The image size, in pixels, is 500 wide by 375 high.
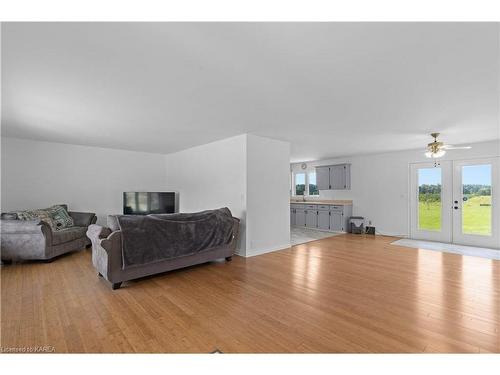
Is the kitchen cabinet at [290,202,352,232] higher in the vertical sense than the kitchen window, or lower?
lower

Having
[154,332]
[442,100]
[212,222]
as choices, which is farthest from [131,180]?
[442,100]

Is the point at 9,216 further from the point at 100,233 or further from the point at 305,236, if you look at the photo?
the point at 305,236

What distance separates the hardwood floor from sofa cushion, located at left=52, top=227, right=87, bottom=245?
0.43m

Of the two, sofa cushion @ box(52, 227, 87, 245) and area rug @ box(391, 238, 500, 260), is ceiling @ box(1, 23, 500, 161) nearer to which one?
sofa cushion @ box(52, 227, 87, 245)

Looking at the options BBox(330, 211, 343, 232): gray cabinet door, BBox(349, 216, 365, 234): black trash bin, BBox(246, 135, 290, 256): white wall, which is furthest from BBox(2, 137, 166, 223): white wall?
BBox(349, 216, 365, 234): black trash bin

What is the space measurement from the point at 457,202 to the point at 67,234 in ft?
28.3

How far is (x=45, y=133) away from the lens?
14.6ft

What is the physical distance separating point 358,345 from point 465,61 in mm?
2492

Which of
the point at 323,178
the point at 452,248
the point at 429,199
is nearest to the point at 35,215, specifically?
the point at 323,178

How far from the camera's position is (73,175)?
5574 mm

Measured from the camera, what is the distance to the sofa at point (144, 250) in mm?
2959

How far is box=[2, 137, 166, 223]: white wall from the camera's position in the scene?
4.88 metres

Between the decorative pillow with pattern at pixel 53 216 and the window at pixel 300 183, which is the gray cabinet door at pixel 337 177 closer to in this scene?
the window at pixel 300 183

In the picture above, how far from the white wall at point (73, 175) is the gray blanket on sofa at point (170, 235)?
139 inches
